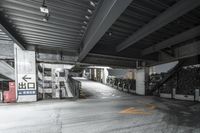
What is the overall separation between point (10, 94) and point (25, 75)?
136cm

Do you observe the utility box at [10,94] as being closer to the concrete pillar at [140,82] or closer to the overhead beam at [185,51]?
the concrete pillar at [140,82]

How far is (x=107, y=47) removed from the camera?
8.73 m

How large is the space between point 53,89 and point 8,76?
2.99 meters

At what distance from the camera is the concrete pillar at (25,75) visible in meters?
7.84

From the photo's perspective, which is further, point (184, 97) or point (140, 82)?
point (140, 82)

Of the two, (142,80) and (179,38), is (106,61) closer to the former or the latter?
(142,80)

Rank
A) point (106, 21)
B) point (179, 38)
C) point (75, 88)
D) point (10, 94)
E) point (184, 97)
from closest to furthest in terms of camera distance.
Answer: point (106, 21)
point (179, 38)
point (10, 94)
point (184, 97)
point (75, 88)

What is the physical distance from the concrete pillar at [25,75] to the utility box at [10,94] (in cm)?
23

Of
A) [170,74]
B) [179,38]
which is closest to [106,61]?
[170,74]

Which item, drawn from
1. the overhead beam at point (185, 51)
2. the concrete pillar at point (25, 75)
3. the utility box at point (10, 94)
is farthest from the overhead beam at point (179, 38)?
the utility box at point (10, 94)

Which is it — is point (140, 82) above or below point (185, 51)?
below

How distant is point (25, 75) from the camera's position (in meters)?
7.98

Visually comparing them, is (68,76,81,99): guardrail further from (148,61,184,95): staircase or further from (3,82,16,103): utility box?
(148,61,184,95): staircase

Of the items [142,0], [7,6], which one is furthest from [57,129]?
[142,0]
